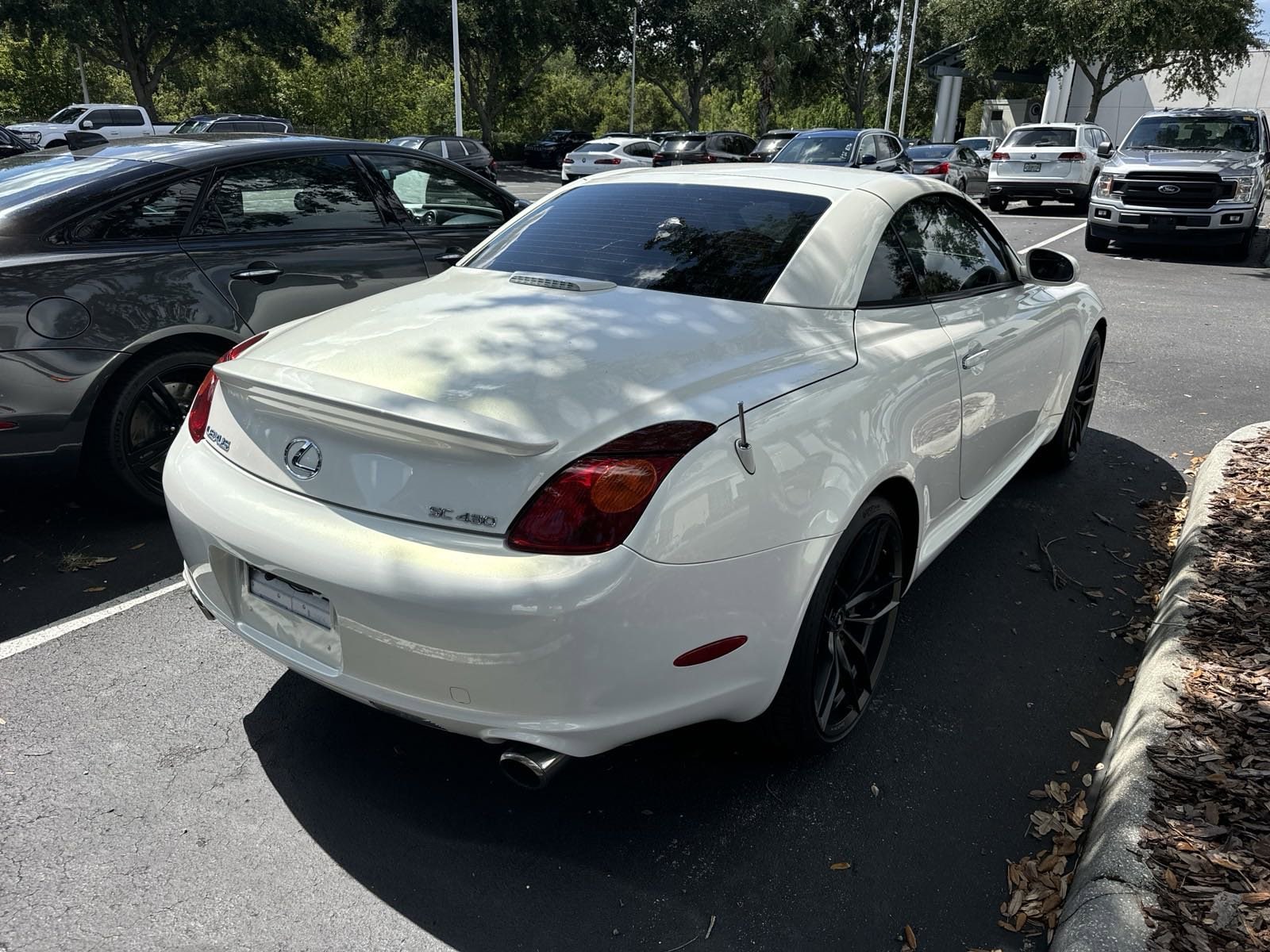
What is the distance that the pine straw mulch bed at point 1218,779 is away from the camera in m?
2.13

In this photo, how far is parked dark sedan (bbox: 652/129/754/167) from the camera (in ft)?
82.5

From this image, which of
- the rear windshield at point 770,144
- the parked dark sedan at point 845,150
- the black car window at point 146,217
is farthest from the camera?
the rear windshield at point 770,144

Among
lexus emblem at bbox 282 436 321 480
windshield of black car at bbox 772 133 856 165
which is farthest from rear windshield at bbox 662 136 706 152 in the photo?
lexus emblem at bbox 282 436 321 480

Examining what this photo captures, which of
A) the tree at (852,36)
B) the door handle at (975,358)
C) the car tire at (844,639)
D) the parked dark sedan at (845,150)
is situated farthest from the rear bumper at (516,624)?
the tree at (852,36)

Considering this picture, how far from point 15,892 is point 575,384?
72.2 inches

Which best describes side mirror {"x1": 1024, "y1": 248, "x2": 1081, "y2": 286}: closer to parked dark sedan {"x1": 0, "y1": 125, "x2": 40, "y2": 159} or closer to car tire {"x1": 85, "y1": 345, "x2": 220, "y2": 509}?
car tire {"x1": 85, "y1": 345, "x2": 220, "y2": 509}

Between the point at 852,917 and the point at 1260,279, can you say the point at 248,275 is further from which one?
the point at 1260,279

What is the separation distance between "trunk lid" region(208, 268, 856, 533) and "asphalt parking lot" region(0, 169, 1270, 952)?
933 millimetres

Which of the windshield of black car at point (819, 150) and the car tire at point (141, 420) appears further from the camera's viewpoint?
the windshield of black car at point (819, 150)

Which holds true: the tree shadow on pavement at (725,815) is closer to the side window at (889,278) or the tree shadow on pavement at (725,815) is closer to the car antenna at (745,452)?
the car antenna at (745,452)

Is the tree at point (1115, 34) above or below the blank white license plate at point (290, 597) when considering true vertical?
above

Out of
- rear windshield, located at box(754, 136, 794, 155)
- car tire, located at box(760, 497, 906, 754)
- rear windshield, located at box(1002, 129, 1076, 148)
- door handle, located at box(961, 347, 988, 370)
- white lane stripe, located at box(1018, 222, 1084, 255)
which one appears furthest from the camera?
rear windshield, located at box(754, 136, 794, 155)

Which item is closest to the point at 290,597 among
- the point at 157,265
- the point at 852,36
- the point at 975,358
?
the point at 975,358

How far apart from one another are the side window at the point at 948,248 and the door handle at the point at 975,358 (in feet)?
0.81
